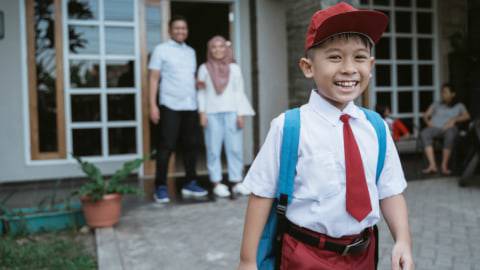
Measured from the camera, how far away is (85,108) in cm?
638

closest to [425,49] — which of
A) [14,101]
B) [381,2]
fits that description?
[381,2]

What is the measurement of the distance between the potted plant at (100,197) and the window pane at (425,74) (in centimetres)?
584

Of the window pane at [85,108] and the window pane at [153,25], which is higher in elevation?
the window pane at [153,25]

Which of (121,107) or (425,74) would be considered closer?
(121,107)

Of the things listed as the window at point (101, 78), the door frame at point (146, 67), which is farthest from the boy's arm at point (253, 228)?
the window at point (101, 78)

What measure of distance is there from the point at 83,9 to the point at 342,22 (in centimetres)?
561

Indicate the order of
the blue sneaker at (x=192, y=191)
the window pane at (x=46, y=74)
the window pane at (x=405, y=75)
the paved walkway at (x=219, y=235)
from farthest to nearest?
the window pane at (x=405, y=75), the window pane at (x=46, y=74), the blue sneaker at (x=192, y=191), the paved walkway at (x=219, y=235)

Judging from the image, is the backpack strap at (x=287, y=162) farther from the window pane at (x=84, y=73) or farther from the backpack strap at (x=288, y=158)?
the window pane at (x=84, y=73)

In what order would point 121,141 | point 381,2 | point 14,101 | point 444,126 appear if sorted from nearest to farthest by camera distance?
point 14,101 < point 444,126 < point 121,141 < point 381,2

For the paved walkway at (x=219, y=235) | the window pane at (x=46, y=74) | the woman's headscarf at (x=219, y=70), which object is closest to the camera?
the paved walkway at (x=219, y=235)

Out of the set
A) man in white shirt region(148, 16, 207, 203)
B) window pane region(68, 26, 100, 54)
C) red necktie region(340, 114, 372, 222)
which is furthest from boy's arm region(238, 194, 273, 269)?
window pane region(68, 26, 100, 54)

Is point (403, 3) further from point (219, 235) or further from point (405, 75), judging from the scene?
point (219, 235)

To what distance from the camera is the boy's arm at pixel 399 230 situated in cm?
147

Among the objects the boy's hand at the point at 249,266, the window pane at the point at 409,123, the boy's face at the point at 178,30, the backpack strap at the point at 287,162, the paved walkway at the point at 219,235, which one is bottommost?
the paved walkway at the point at 219,235
